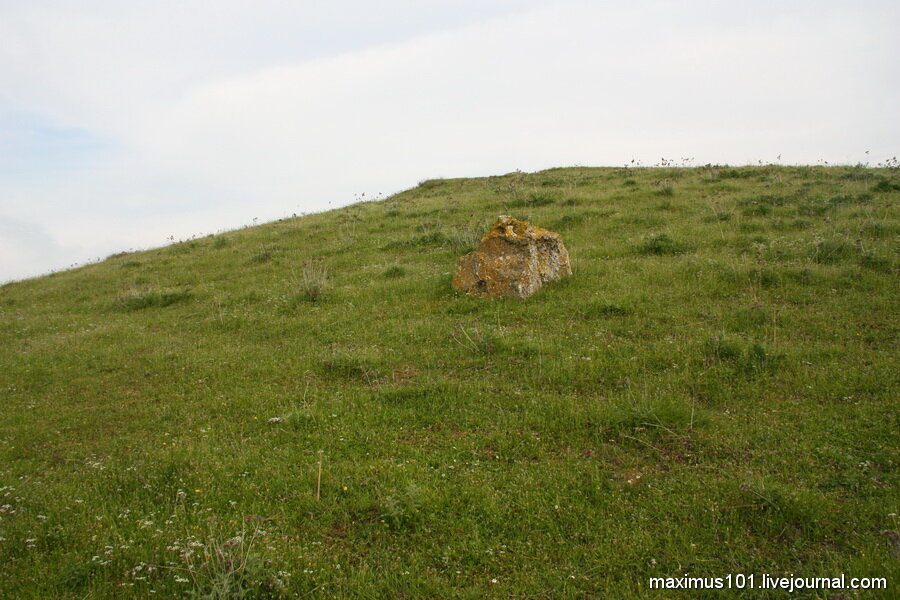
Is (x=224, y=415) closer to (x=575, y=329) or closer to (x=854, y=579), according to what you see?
(x=575, y=329)

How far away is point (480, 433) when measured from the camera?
5668 mm

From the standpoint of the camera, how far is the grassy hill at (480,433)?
3.94m

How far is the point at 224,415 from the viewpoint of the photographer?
6.68 m

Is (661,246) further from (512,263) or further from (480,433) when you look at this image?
(480,433)

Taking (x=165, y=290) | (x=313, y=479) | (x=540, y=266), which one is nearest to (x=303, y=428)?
(x=313, y=479)

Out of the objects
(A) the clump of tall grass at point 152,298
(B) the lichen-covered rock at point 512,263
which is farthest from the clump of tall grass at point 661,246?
(A) the clump of tall grass at point 152,298

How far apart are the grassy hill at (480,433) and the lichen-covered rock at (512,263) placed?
1.55 ft

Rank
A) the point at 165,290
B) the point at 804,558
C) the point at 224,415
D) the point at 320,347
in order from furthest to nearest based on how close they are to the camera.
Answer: the point at 165,290 → the point at 320,347 → the point at 224,415 → the point at 804,558

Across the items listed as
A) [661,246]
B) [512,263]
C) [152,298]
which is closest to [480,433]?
[512,263]

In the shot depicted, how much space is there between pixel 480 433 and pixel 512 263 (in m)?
4.92

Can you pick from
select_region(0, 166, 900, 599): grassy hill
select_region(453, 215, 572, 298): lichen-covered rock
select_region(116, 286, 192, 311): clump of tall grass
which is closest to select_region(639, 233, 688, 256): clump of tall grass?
select_region(0, 166, 900, 599): grassy hill

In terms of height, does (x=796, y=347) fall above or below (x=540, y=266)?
below

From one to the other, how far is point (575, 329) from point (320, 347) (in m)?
4.20

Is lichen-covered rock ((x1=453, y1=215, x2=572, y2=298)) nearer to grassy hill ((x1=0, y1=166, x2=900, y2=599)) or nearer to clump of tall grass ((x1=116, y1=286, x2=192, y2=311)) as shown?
grassy hill ((x1=0, y1=166, x2=900, y2=599))
